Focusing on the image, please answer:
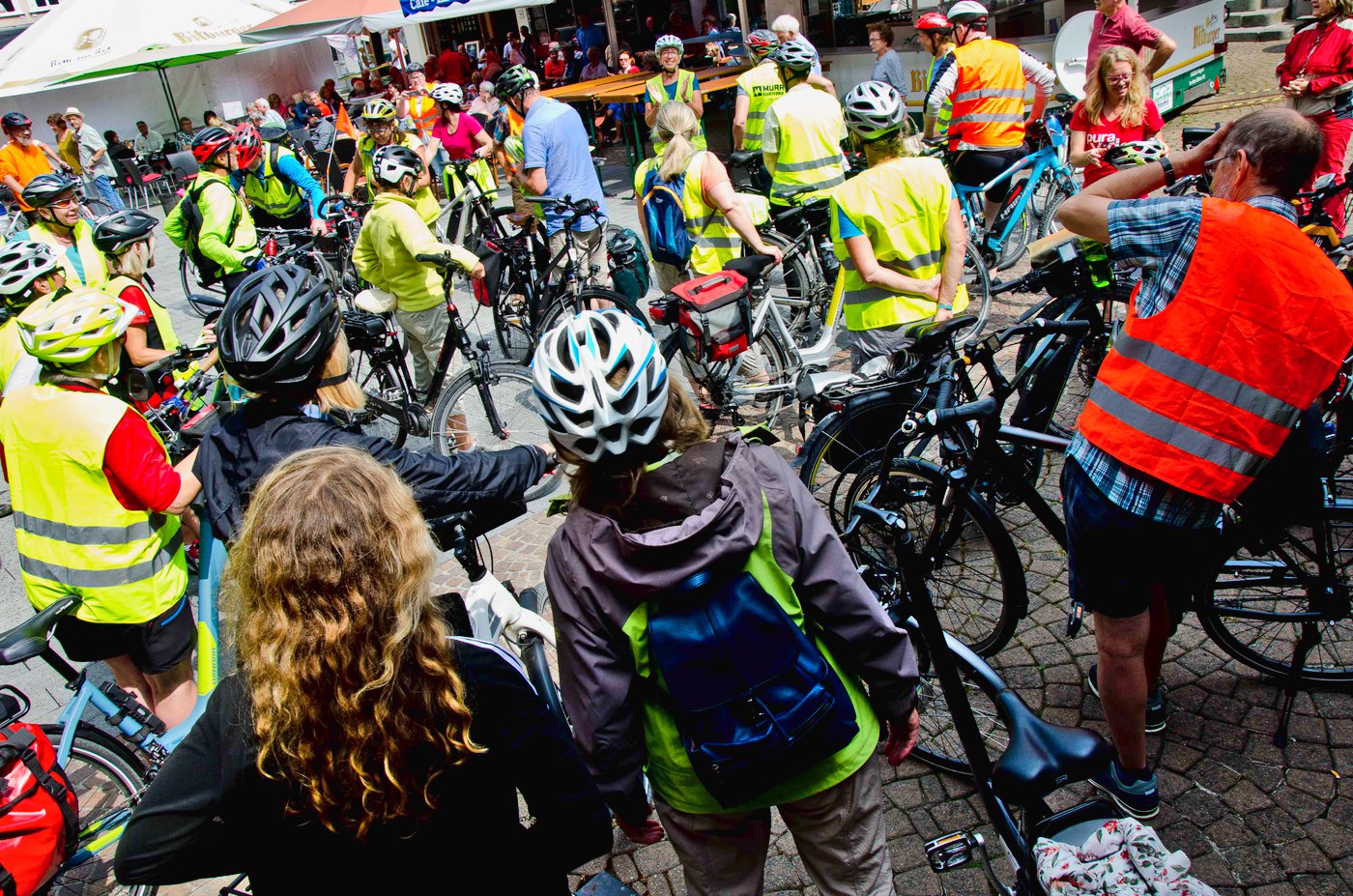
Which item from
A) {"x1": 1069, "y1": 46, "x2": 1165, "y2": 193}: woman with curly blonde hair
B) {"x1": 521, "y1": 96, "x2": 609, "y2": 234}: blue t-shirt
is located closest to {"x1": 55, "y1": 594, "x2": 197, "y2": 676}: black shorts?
{"x1": 521, "y1": 96, "x2": 609, "y2": 234}: blue t-shirt

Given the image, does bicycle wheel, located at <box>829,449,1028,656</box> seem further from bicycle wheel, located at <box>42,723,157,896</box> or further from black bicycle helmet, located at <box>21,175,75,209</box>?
black bicycle helmet, located at <box>21,175,75,209</box>

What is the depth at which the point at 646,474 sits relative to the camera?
1.90m

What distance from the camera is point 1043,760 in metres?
2.07

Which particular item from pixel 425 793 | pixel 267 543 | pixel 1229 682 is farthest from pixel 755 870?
pixel 1229 682

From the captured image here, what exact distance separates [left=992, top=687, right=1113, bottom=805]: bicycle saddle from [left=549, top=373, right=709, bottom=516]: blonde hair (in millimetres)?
999

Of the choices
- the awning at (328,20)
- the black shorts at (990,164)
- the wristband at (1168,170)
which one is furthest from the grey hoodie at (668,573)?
the awning at (328,20)

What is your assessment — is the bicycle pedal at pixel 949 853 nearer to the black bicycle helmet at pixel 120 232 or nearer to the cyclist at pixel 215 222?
the black bicycle helmet at pixel 120 232

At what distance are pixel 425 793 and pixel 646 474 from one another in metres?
0.72

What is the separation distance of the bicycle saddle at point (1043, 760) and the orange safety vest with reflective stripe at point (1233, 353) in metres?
0.73

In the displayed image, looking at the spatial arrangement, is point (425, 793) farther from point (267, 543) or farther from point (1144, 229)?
point (1144, 229)

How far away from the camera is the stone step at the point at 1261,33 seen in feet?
52.7

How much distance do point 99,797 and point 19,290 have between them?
2971mm

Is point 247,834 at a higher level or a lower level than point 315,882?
higher

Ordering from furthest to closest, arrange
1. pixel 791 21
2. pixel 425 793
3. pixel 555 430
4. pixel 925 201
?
1. pixel 791 21
2. pixel 925 201
3. pixel 555 430
4. pixel 425 793
